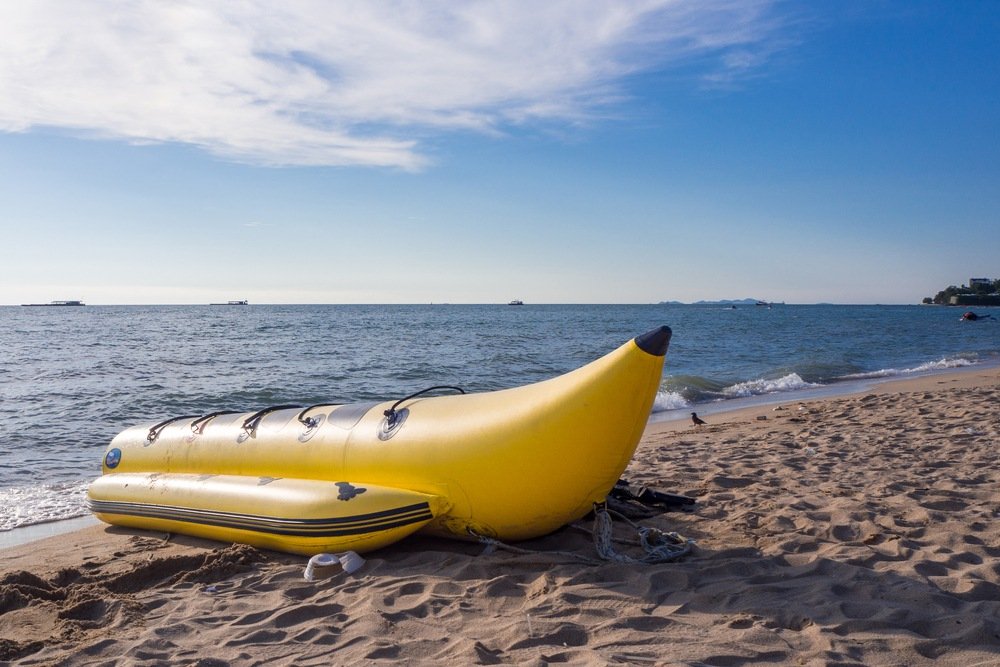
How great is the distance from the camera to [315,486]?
414cm

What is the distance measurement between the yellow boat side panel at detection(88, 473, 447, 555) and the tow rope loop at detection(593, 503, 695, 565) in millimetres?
823

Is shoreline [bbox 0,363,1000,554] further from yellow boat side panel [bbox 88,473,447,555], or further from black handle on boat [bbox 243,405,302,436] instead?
black handle on boat [bbox 243,405,302,436]

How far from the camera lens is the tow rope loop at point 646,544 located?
3575mm

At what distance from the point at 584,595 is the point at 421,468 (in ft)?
3.85

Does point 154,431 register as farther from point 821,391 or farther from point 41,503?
point 821,391

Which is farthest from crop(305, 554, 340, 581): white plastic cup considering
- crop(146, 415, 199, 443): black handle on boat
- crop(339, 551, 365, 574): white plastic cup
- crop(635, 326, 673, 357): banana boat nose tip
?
crop(146, 415, 199, 443): black handle on boat

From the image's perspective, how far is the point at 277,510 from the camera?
406cm

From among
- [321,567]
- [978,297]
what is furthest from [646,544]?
[978,297]

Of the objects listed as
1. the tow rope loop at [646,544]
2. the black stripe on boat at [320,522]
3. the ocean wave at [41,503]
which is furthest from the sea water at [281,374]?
the tow rope loop at [646,544]

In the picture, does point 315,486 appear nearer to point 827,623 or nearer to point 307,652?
point 307,652

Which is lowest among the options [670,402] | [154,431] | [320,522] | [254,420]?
[670,402]

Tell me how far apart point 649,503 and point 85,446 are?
6590 mm

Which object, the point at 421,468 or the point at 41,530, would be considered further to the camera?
the point at 41,530

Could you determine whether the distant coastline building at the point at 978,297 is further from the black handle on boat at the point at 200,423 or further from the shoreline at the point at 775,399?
the black handle on boat at the point at 200,423
